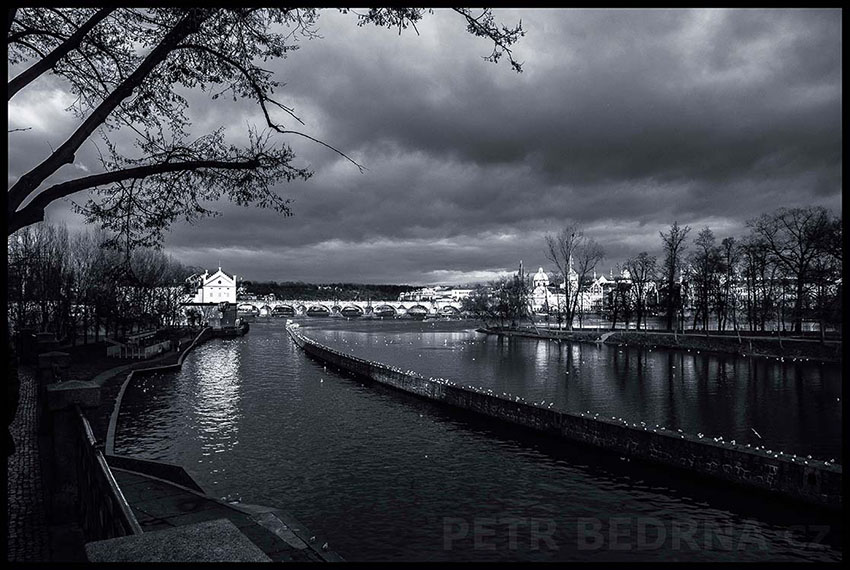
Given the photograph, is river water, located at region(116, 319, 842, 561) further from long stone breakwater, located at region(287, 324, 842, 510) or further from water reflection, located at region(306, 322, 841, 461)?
long stone breakwater, located at region(287, 324, 842, 510)

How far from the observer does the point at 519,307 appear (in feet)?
316

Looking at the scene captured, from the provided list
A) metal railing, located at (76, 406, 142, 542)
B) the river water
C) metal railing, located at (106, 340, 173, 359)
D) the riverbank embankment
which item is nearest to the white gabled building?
the riverbank embankment

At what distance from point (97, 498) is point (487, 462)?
539 inches

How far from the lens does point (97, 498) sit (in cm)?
797

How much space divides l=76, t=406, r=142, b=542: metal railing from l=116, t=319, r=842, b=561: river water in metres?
5.43

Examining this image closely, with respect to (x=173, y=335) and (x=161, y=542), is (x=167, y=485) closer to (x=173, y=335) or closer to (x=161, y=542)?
(x=161, y=542)

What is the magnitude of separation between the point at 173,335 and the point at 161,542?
2624 inches

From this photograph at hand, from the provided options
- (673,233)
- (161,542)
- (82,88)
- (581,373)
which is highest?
(673,233)

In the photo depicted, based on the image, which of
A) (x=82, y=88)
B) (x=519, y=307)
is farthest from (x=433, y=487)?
(x=519, y=307)

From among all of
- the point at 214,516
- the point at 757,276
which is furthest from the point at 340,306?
the point at 214,516

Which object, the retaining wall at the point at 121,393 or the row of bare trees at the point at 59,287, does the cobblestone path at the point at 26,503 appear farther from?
the row of bare trees at the point at 59,287

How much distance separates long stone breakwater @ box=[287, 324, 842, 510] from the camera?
47.4 feet

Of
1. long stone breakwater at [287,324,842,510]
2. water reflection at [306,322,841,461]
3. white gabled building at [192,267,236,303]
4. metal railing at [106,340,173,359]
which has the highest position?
white gabled building at [192,267,236,303]

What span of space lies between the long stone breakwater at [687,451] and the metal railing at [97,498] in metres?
15.6
